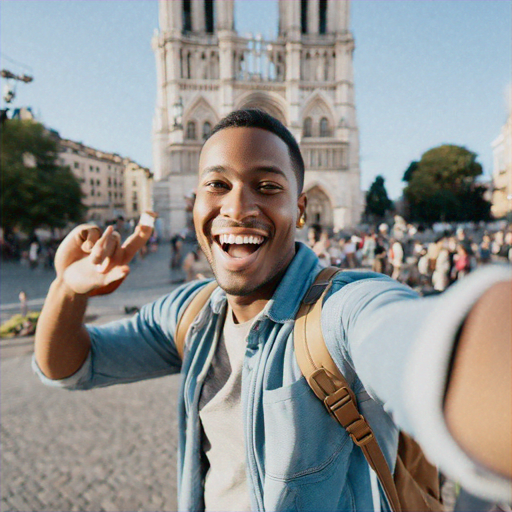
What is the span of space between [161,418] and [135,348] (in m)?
3.18

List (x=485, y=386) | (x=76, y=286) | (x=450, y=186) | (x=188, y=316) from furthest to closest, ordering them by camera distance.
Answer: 1. (x=450, y=186)
2. (x=188, y=316)
3. (x=76, y=286)
4. (x=485, y=386)

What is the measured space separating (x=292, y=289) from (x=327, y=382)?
0.28m

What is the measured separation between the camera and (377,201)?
4878 centimetres

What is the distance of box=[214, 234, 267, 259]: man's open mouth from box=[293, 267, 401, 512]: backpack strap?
0.76ft

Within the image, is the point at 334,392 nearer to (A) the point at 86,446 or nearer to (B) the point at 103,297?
(A) the point at 86,446

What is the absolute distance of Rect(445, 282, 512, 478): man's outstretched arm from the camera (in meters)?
0.40

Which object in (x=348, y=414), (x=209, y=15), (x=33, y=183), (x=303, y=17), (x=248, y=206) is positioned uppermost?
(x=303, y=17)

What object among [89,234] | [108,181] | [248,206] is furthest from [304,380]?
[108,181]

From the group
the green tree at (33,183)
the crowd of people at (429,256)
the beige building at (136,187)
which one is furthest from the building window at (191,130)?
the crowd of people at (429,256)

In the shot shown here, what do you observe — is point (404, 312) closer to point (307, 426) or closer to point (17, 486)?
point (307, 426)

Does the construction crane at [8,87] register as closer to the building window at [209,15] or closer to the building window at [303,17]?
the building window at [209,15]

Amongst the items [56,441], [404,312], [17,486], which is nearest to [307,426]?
[404,312]

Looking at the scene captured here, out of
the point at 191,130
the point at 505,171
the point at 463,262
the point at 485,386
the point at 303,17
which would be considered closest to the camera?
the point at 485,386

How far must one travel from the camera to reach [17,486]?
311cm
